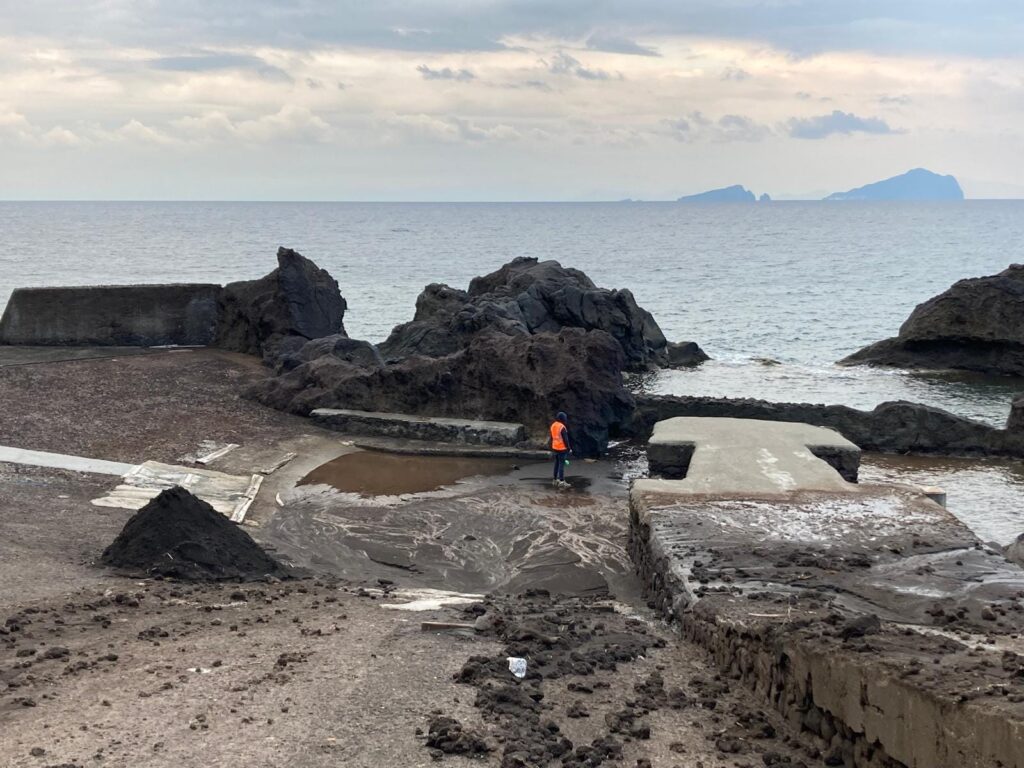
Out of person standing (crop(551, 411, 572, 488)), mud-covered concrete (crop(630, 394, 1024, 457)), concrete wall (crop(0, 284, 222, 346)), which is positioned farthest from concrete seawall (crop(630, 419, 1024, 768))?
concrete wall (crop(0, 284, 222, 346))

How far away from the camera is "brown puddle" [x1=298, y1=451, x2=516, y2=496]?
17.3m

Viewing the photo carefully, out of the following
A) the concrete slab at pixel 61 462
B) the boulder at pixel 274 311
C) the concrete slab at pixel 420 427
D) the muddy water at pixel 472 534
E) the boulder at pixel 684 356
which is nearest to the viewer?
the muddy water at pixel 472 534

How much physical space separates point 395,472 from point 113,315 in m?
11.4

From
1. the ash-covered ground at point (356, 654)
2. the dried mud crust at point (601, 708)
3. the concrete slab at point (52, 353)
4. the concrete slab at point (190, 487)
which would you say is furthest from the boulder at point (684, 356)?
the dried mud crust at point (601, 708)

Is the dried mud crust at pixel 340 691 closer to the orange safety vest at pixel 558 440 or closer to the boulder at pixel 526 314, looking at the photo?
the orange safety vest at pixel 558 440

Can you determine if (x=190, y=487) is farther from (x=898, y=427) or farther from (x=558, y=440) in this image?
(x=898, y=427)

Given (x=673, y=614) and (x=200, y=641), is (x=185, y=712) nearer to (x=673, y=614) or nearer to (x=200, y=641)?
(x=200, y=641)

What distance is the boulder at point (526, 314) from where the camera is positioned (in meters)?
26.5

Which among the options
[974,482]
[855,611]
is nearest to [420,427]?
[974,482]

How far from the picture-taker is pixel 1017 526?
16.9 m

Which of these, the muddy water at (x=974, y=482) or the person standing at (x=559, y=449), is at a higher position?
the person standing at (x=559, y=449)

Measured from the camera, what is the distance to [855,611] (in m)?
9.32

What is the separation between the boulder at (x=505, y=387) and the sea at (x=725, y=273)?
16.5 feet

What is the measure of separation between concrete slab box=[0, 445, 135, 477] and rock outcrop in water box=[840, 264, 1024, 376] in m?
26.6
